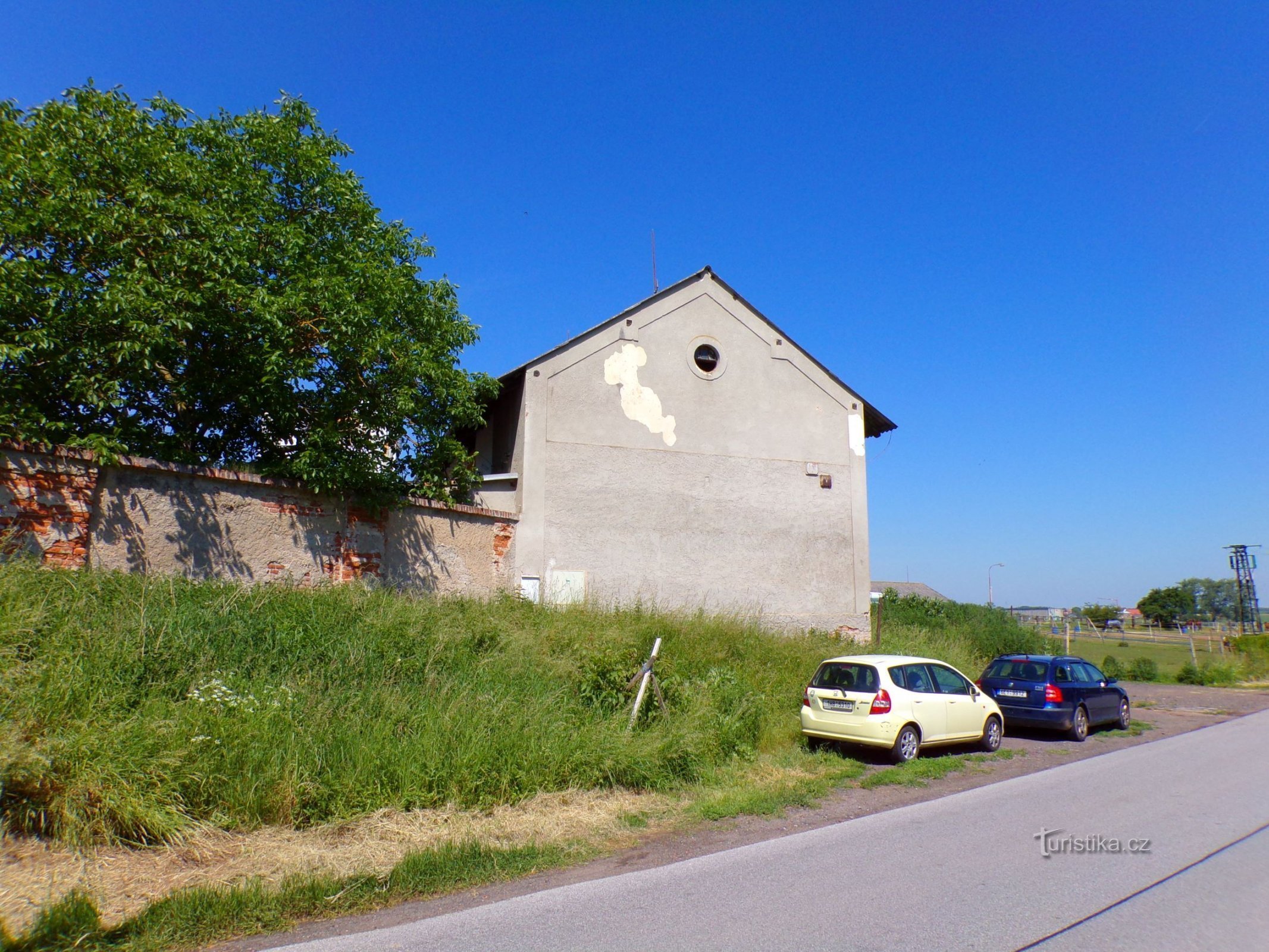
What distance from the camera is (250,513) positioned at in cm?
1104

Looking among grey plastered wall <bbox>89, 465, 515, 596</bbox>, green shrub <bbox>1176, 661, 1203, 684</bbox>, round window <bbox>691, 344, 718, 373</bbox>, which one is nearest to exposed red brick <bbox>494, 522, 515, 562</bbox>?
grey plastered wall <bbox>89, 465, 515, 596</bbox>

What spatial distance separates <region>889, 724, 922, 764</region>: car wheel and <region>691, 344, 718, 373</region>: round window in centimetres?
922

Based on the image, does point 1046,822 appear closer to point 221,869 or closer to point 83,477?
point 221,869

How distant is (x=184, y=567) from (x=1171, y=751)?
15.4 metres

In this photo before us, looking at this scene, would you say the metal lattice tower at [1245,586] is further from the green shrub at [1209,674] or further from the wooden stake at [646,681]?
the wooden stake at [646,681]

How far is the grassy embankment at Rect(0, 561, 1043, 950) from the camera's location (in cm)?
579

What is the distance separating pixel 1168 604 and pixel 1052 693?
342 ft

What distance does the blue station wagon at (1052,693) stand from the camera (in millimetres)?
14039

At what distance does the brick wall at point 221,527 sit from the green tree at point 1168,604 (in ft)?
326

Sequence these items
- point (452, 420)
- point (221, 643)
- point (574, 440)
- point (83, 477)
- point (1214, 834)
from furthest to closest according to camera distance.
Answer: point (574, 440) → point (452, 420) → point (83, 477) → point (221, 643) → point (1214, 834)

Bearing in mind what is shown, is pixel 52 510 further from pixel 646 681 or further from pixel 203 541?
pixel 646 681

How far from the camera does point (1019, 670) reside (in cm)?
1493

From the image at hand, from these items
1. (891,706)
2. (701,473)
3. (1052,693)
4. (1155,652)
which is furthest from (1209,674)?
(891,706)

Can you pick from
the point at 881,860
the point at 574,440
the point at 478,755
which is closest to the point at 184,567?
the point at 478,755
